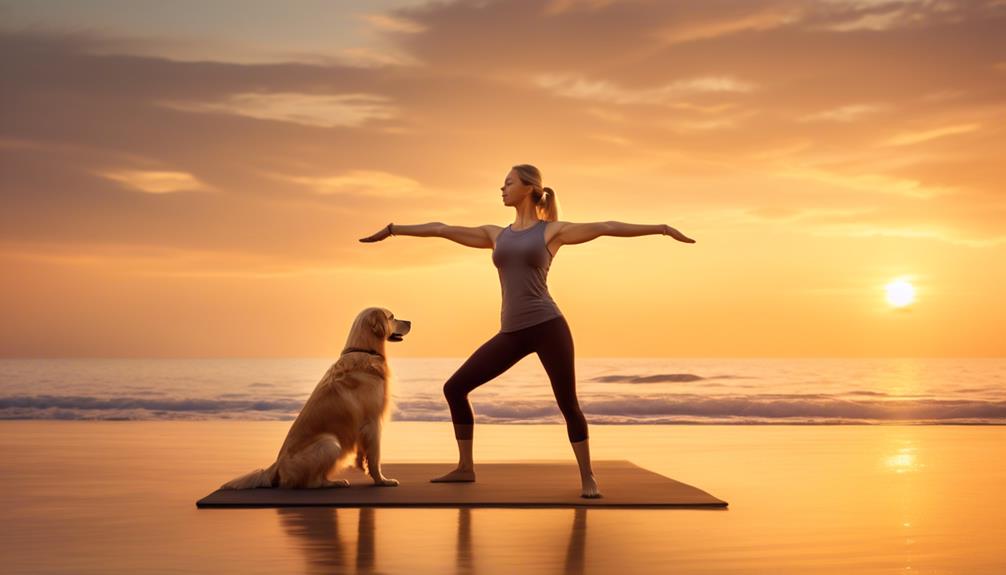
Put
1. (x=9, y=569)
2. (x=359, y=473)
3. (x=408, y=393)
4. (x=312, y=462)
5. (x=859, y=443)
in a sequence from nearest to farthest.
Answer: (x=9, y=569) → (x=312, y=462) → (x=359, y=473) → (x=859, y=443) → (x=408, y=393)

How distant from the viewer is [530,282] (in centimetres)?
603

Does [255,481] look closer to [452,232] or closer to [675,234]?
[452,232]

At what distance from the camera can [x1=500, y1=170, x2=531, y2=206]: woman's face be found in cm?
616

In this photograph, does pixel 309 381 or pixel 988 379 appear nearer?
pixel 988 379

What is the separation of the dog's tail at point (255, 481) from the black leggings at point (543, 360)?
1.15 metres

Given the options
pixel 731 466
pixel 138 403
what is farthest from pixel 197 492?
pixel 138 403

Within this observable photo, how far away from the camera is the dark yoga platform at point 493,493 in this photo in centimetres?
565

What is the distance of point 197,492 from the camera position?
251 inches

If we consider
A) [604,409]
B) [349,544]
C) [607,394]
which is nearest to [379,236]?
[349,544]

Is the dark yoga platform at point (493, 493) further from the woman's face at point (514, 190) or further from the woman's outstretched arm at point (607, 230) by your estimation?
the woman's face at point (514, 190)

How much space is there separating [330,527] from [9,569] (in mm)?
1372

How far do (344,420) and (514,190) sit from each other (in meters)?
1.59

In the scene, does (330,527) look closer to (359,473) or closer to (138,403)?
(359,473)

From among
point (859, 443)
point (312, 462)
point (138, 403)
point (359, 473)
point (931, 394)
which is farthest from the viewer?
point (931, 394)
